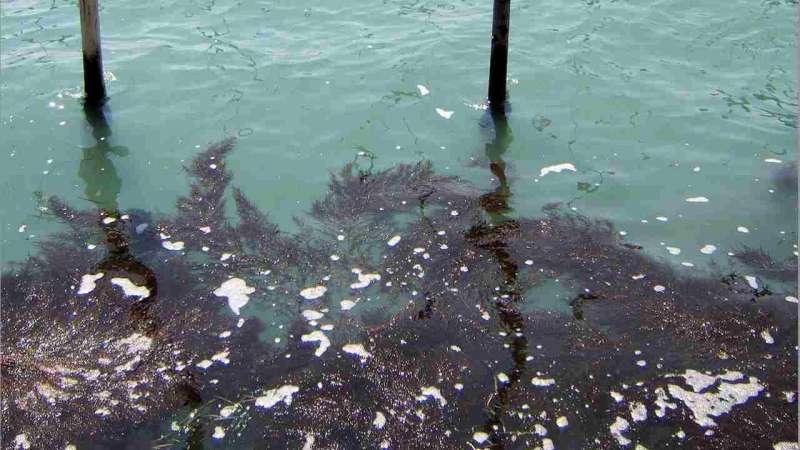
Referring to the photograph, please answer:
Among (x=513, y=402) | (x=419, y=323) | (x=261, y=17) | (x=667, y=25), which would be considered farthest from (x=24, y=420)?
(x=667, y=25)

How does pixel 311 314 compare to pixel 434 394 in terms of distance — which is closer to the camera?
pixel 434 394

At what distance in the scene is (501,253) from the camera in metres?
7.04

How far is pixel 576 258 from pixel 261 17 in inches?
267

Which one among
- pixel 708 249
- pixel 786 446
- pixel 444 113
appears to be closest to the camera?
pixel 786 446

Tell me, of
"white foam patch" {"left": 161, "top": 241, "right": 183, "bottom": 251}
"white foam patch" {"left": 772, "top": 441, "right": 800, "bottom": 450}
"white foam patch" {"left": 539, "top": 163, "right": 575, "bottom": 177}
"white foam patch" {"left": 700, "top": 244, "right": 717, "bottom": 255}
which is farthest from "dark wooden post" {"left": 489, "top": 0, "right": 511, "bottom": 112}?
"white foam patch" {"left": 772, "top": 441, "right": 800, "bottom": 450}

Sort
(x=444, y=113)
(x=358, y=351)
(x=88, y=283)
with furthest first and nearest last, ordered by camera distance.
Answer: (x=444, y=113) → (x=88, y=283) → (x=358, y=351)

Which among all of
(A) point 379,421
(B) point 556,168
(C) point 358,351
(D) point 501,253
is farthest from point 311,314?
(B) point 556,168

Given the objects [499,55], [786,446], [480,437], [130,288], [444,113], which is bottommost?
[786,446]

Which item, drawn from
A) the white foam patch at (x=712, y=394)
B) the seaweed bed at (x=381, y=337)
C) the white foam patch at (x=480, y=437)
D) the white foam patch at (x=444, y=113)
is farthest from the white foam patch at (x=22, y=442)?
the white foam patch at (x=444, y=113)

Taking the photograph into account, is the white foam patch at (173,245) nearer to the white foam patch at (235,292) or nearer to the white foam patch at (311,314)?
the white foam patch at (235,292)

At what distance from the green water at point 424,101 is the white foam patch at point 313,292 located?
1.18m

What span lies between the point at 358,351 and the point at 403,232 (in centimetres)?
166

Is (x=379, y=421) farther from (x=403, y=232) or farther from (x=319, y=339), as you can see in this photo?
(x=403, y=232)

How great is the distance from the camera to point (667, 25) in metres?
10.9
